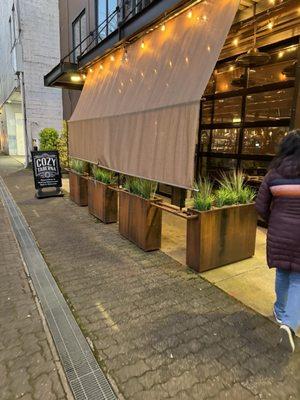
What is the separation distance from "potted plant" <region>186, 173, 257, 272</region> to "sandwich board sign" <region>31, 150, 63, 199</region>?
246 inches

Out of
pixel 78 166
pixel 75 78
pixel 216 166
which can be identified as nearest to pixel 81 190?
pixel 78 166

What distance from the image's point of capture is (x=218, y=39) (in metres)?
Answer: 3.69

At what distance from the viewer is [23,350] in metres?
2.70

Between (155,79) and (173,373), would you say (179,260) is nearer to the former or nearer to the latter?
(173,373)

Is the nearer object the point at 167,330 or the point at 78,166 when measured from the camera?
the point at 167,330

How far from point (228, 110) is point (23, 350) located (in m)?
6.55

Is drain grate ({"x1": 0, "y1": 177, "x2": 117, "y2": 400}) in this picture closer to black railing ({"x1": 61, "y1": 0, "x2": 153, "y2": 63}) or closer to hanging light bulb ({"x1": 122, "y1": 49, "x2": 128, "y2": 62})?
hanging light bulb ({"x1": 122, "y1": 49, "x2": 128, "y2": 62})

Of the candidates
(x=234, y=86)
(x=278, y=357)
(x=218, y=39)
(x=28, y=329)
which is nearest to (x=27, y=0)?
(x=234, y=86)

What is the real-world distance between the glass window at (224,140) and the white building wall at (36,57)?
12977mm

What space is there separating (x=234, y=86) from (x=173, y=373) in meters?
6.41

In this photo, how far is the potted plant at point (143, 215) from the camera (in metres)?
4.86

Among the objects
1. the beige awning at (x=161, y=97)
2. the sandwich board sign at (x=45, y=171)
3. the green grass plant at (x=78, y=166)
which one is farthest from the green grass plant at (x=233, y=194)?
the sandwich board sign at (x=45, y=171)

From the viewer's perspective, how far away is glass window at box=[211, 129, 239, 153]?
7.00m

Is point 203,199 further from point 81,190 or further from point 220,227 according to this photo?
point 81,190
